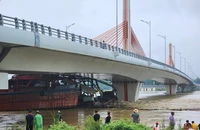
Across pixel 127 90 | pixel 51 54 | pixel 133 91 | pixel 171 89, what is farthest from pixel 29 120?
pixel 171 89

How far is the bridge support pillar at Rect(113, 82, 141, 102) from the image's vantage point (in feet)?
159

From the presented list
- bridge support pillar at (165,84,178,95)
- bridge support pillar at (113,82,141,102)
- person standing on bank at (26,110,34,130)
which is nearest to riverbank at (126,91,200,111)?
bridge support pillar at (113,82,141,102)

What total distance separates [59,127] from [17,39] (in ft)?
36.6

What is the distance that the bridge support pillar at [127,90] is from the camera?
4853 cm

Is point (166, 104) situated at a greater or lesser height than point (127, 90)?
lesser

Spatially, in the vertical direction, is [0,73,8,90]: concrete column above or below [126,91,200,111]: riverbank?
above

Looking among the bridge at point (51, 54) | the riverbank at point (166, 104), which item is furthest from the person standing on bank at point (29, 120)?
the riverbank at point (166, 104)

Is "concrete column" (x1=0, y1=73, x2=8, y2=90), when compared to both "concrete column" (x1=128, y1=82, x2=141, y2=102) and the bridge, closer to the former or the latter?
the bridge

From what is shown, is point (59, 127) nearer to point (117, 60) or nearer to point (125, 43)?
point (117, 60)

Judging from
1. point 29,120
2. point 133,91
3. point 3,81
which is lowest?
point 29,120

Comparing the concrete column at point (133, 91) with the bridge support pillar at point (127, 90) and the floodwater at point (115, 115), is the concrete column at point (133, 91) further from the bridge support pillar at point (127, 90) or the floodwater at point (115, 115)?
the floodwater at point (115, 115)

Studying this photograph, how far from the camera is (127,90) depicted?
161 ft

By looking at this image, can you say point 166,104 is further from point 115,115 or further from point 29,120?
point 29,120

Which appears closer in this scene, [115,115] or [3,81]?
[3,81]
